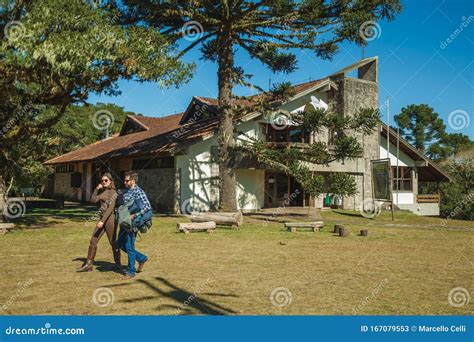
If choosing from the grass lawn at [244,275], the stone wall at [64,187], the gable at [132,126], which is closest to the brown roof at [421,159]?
the grass lawn at [244,275]

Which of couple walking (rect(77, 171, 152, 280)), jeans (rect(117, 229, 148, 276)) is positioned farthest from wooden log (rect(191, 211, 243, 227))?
jeans (rect(117, 229, 148, 276))

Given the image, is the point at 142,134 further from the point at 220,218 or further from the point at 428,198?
the point at 428,198

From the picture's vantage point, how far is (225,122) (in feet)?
64.9

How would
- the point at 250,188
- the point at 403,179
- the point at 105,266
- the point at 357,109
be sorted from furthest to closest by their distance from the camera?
the point at 403,179, the point at 357,109, the point at 250,188, the point at 105,266

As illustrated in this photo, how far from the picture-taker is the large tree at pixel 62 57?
1195cm

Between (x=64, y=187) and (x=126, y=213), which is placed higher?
(x=64, y=187)

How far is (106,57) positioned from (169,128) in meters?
15.2

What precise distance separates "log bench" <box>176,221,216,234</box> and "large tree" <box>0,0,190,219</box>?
5043 millimetres

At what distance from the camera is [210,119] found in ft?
85.0

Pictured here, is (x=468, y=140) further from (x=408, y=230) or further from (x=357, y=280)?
(x=357, y=280)

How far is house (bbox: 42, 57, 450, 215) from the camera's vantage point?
2233cm

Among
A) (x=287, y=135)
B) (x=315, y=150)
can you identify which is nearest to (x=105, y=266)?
(x=315, y=150)

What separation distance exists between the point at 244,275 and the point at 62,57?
821 cm

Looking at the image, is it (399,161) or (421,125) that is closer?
(399,161)
